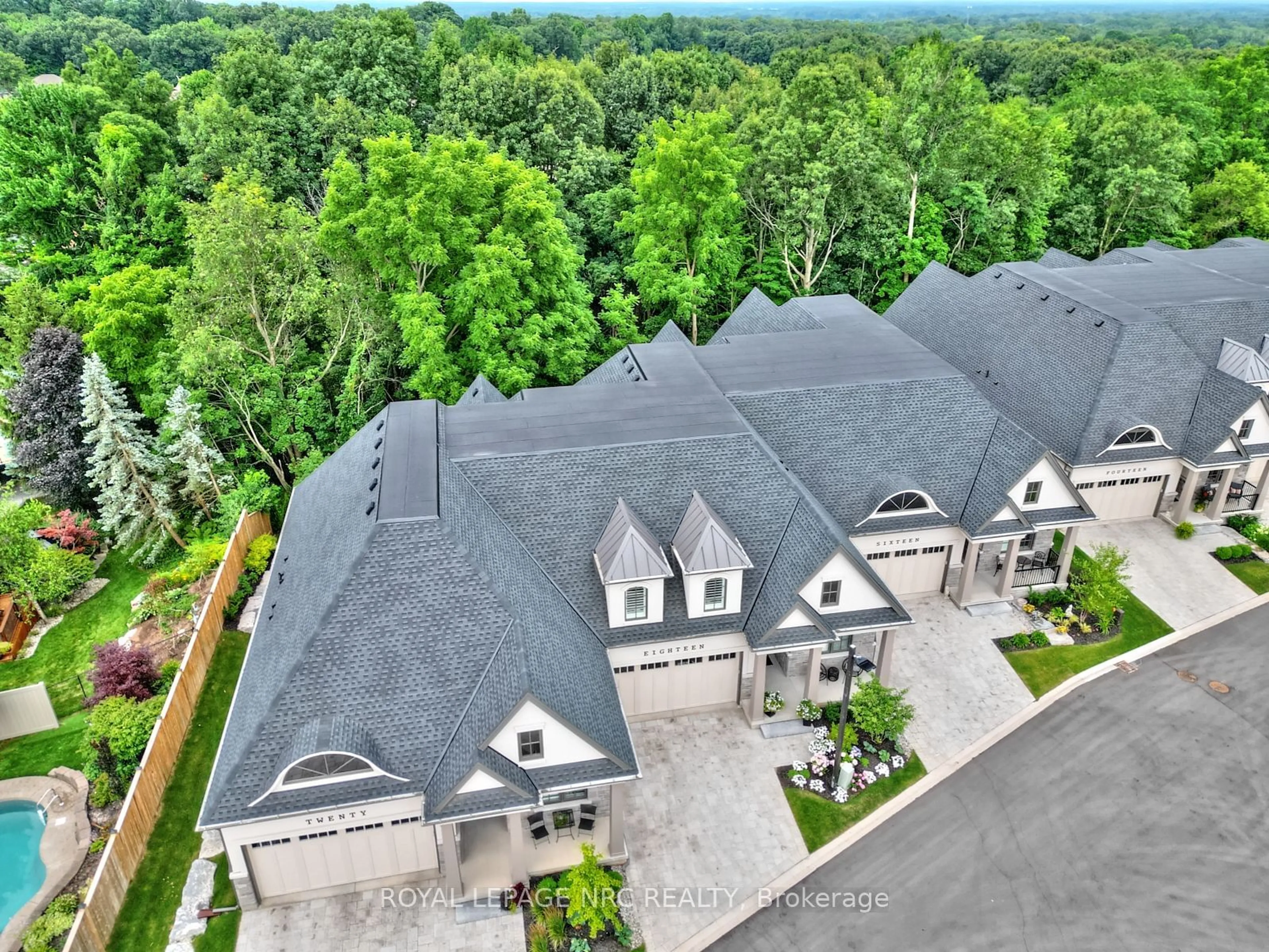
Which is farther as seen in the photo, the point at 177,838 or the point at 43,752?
the point at 43,752

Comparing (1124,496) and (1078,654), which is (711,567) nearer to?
(1078,654)

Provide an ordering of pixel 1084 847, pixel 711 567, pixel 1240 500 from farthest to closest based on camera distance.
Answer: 1. pixel 1240 500
2. pixel 711 567
3. pixel 1084 847

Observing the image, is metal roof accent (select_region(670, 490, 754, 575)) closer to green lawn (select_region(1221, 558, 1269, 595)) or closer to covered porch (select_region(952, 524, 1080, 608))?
covered porch (select_region(952, 524, 1080, 608))

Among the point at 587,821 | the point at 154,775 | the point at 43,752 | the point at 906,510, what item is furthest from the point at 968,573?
the point at 43,752

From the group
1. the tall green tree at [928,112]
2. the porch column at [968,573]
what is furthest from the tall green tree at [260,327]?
the tall green tree at [928,112]

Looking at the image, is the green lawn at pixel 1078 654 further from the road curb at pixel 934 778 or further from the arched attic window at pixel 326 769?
the arched attic window at pixel 326 769

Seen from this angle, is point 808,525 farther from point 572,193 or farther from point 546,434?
point 572,193

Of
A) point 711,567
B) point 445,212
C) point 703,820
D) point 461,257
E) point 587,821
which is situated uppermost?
point 445,212

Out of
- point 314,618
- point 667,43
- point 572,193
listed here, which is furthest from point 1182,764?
point 667,43
